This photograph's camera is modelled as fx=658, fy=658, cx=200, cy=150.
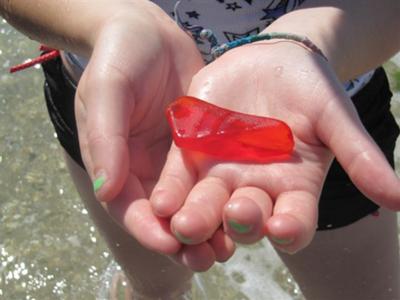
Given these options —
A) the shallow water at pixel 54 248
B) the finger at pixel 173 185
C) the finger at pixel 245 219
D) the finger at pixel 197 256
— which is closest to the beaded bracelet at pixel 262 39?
the finger at pixel 173 185

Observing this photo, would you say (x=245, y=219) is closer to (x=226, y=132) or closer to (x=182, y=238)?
(x=182, y=238)

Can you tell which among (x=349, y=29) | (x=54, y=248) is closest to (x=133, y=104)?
(x=349, y=29)

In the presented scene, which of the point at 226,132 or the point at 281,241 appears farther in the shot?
the point at 226,132

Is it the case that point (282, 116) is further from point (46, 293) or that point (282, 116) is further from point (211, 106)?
point (46, 293)

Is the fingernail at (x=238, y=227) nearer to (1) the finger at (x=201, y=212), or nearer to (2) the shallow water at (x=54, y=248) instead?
(1) the finger at (x=201, y=212)

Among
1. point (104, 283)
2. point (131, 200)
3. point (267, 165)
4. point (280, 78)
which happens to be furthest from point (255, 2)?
point (104, 283)

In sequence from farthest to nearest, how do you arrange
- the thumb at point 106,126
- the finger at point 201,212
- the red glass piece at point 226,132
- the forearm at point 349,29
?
the forearm at point 349,29 → the red glass piece at point 226,132 → the thumb at point 106,126 → the finger at point 201,212
